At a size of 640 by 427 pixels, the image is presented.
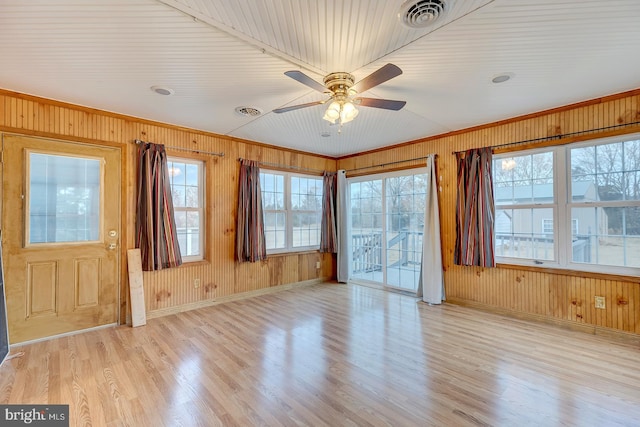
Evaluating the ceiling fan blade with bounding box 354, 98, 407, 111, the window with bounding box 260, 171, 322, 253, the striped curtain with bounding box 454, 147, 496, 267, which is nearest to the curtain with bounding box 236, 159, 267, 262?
the window with bounding box 260, 171, 322, 253

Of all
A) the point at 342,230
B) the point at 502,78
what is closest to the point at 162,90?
the point at 502,78

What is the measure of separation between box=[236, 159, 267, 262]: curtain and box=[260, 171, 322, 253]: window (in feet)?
1.01

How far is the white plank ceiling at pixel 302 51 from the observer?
5.93ft

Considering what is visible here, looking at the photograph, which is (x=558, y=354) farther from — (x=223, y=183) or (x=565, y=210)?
(x=223, y=183)

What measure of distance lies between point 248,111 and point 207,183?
4.80 ft

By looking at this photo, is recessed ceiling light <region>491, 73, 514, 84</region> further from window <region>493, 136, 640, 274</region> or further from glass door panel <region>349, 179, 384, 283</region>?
glass door panel <region>349, 179, 384, 283</region>

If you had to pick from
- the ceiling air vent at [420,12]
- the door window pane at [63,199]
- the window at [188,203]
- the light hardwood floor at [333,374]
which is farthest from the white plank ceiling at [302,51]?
the light hardwood floor at [333,374]

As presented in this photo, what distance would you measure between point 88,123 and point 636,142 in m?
6.08

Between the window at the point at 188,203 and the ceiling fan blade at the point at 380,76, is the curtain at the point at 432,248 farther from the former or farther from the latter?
the window at the point at 188,203

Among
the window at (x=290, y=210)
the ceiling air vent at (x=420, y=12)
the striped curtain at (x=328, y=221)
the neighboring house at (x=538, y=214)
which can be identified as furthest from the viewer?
the striped curtain at (x=328, y=221)

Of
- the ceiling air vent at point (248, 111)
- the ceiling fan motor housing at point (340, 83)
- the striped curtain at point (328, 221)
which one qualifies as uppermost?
the ceiling air vent at point (248, 111)

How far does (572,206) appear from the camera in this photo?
11.1ft

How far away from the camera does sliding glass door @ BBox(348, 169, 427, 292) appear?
4879 mm

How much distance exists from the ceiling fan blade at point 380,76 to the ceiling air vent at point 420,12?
272 mm
